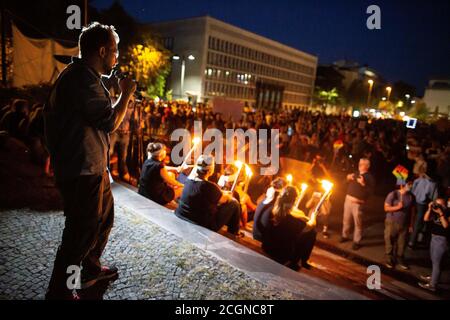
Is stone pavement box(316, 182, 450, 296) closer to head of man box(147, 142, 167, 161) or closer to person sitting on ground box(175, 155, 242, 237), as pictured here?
person sitting on ground box(175, 155, 242, 237)

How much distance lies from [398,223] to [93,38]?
6.59 m

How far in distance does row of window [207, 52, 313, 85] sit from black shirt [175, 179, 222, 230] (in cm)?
6060

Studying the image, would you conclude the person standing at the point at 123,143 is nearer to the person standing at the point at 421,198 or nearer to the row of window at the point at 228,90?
the person standing at the point at 421,198

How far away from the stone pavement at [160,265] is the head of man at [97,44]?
76.0 inches

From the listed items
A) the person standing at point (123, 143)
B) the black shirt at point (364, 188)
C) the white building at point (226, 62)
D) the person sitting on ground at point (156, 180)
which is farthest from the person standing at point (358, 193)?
the white building at point (226, 62)

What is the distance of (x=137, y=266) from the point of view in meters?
3.29

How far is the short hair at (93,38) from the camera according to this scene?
2.44m

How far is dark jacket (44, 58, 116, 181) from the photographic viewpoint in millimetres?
2305

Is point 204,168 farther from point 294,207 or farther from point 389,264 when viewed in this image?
point 389,264

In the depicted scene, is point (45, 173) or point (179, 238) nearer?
point (179, 238)
